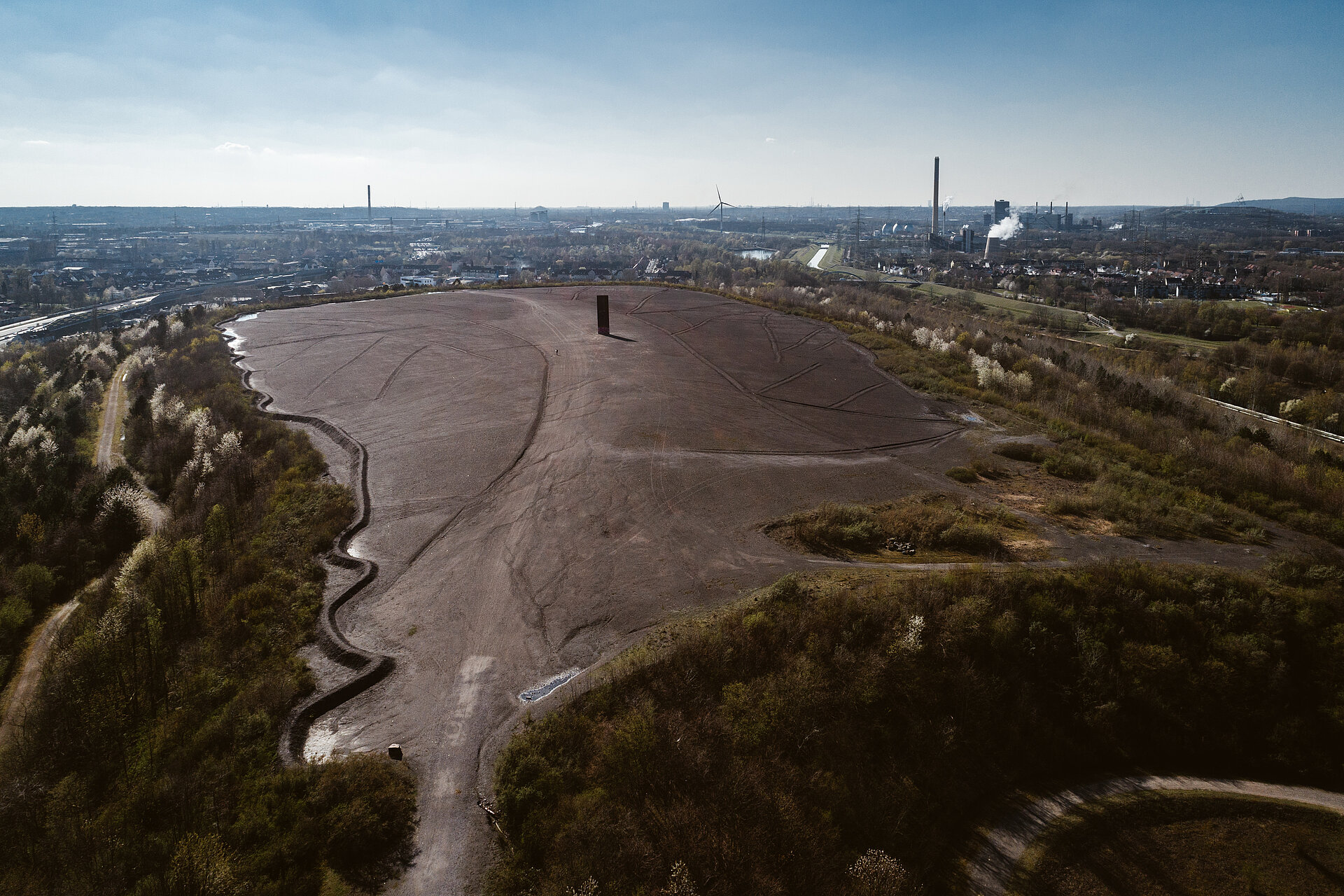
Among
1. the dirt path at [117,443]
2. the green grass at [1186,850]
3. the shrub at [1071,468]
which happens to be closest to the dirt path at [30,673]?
the dirt path at [117,443]

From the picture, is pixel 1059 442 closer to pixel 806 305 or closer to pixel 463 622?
pixel 463 622

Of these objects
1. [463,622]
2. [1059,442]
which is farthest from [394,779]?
[1059,442]

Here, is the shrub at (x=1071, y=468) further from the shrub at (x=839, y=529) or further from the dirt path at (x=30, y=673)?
the dirt path at (x=30, y=673)

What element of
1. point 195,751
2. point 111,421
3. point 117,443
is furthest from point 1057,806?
point 111,421

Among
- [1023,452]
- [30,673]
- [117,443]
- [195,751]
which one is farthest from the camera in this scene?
[117,443]

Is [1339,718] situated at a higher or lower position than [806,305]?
lower

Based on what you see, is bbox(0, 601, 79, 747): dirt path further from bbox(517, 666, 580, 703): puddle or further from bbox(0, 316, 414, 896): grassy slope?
bbox(517, 666, 580, 703): puddle

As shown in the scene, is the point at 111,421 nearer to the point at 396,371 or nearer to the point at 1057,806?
the point at 396,371
